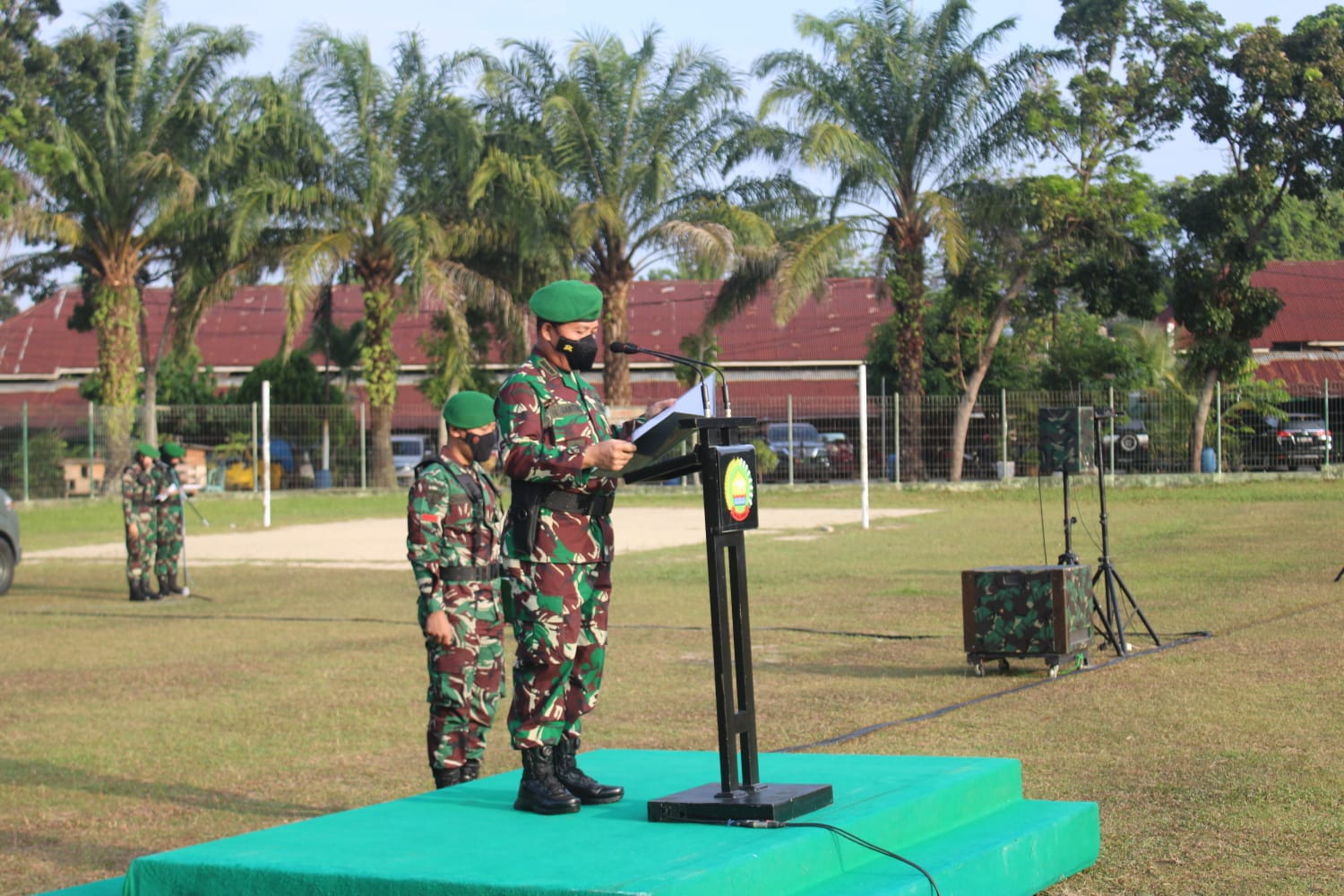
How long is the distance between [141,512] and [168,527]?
313 mm

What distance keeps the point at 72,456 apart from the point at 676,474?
3379cm

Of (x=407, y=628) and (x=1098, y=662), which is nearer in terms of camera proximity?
(x=1098, y=662)

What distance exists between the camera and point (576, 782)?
16.9 feet

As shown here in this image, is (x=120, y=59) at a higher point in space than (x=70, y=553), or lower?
higher

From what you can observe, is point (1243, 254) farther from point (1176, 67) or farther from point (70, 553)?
point (70, 553)

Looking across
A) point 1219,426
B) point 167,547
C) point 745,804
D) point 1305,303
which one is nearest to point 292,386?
point 1219,426

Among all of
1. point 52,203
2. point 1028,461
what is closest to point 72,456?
point 52,203

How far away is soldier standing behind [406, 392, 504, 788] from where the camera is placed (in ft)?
21.4

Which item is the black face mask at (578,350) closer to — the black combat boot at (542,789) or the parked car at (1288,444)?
the black combat boot at (542,789)

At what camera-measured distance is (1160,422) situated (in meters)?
33.2

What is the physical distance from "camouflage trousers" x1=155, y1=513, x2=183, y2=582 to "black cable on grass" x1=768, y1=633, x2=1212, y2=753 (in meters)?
9.94

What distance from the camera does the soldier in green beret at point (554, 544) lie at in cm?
495

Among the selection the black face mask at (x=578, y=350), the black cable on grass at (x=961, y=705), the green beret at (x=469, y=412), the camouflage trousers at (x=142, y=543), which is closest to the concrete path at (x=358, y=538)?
the camouflage trousers at (x=142, y=543)

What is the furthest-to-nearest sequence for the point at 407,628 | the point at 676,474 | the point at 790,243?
the point at 790,243 → the point at 407,628 → the point at 676,474
